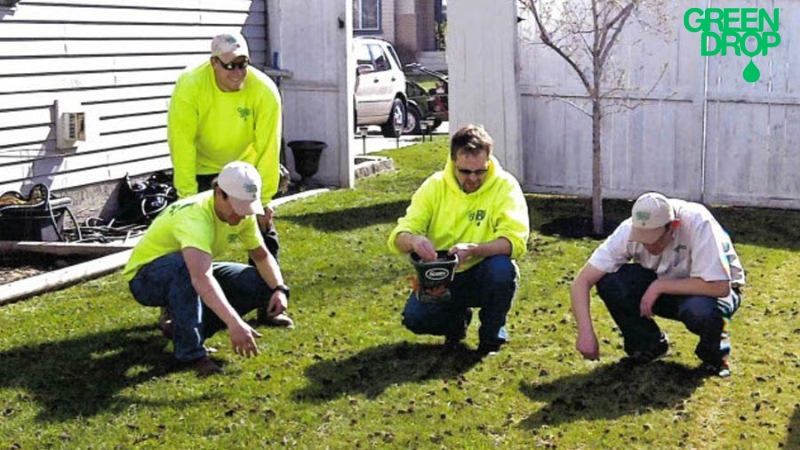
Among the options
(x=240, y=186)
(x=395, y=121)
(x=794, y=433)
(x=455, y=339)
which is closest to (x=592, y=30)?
(x=455, y=339)

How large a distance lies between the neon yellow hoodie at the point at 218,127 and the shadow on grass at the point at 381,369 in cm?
116

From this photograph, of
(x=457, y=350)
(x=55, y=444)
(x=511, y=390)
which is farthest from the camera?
(x=457, y=350)

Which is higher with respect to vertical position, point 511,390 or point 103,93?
point 103,93

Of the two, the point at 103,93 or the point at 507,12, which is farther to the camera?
the point at 507,12

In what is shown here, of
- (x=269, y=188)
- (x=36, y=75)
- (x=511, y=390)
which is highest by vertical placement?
(x=36, y=75)

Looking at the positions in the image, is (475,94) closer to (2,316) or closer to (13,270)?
(13,270)

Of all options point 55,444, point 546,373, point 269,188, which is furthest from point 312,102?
point 55,444

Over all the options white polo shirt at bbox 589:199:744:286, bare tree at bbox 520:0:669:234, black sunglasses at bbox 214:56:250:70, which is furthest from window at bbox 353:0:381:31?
white polo shirt at bbox 589:199:744:286

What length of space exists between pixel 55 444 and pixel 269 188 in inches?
86.7

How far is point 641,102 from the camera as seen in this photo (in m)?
11.1

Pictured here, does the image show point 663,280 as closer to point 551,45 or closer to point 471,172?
point 471,172

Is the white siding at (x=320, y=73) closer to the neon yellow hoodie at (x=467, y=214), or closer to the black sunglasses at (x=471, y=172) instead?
the neon yellow hoodie at (x=467, y=214)

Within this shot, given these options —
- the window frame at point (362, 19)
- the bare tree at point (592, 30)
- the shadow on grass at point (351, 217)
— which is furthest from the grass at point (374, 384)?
the window frame at point (362, 19)

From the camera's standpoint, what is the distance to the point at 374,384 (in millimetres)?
5805
